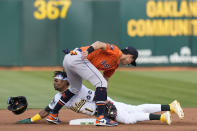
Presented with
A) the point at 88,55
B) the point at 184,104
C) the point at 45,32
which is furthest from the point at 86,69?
the point at 45,32

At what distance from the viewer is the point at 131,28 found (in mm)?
20188

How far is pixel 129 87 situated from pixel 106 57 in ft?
22.5

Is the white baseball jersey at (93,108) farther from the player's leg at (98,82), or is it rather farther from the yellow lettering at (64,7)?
the yellow lettering at (64,7)

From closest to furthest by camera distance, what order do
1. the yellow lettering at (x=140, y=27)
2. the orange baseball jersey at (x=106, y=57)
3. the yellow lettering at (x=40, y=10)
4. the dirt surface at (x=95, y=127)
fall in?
1. the dirt surface at (x=95, y=127)
2. the orange baseball jersey at (x=106, y=57)
3. the yellow lettering at (x=40, y=10)
4. the yellow lettering at (x=140, y=27)

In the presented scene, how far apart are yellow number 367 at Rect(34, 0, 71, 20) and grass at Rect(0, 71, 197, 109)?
235 centimetres

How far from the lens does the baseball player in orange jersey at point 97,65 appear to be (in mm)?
8115

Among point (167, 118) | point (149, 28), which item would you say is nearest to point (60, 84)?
point (167, 118)

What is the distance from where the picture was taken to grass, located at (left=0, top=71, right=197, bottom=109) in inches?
498

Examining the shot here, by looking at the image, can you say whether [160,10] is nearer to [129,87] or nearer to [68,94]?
[129,87]

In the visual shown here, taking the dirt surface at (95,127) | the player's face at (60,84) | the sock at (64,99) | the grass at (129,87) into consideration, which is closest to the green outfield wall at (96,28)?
the grass at (129,87)

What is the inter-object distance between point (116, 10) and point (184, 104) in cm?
874

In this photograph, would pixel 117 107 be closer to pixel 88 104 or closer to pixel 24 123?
pixel 88 104

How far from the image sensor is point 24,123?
859cm

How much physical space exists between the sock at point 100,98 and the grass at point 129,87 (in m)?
3.50
